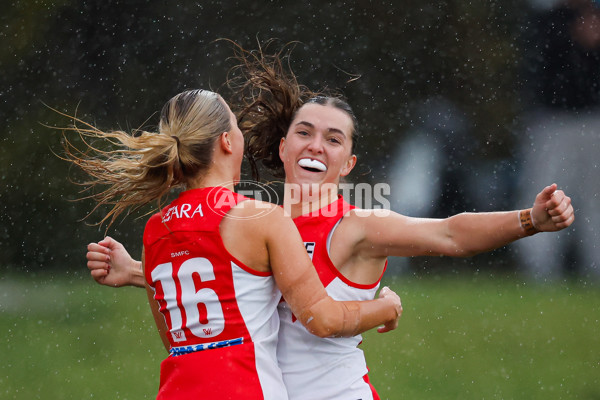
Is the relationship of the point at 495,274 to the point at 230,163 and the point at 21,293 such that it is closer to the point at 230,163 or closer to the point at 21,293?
the point at 21,293

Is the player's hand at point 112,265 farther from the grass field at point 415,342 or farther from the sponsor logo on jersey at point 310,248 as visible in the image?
the grass field at point 415,342

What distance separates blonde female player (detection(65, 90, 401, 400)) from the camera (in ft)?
8.50

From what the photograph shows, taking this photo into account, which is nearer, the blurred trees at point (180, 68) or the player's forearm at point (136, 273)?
the player's forearm at point (136, 273)

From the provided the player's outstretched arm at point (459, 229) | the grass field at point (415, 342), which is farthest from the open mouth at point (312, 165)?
the grass field at point (415, 342)

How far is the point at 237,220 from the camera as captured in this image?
103 inches

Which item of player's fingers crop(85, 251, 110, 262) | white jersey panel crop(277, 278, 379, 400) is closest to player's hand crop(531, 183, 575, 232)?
white jersey panel crop(277, 278, 379, 400)

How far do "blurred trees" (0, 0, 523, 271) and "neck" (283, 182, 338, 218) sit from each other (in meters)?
12.0

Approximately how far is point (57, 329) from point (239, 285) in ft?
30.4

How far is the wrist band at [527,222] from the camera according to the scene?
9.00 feet

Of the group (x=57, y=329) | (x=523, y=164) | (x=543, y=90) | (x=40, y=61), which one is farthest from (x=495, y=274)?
(x=40, y=61)

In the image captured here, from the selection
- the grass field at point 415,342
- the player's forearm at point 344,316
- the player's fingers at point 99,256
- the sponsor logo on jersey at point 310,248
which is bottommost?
the grass field at point 415,342

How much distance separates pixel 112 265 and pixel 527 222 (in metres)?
1.71

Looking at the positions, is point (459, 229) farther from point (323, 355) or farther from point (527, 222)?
point (323, 355)

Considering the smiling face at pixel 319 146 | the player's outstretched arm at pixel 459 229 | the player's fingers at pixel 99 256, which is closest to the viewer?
the player's outstretched arm at pixel 459 229
